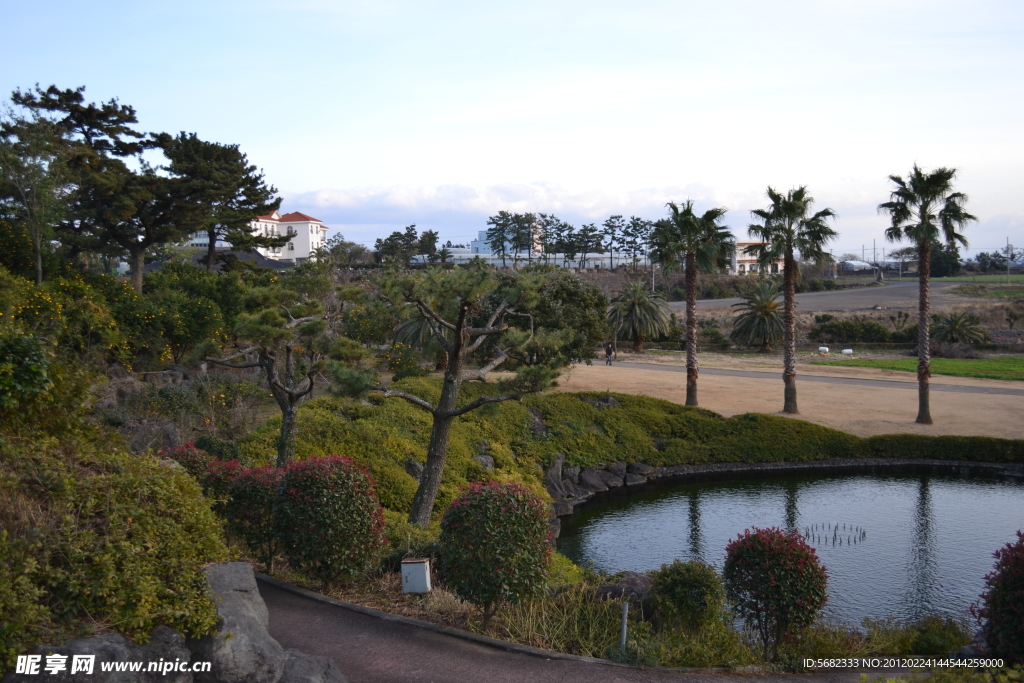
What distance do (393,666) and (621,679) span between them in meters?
2.39

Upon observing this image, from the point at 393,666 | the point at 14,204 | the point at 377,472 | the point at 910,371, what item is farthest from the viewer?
the point at 910,371

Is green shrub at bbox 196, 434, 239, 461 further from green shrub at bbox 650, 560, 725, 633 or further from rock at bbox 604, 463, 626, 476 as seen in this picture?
rock at bbox 604, 463, 626, 476

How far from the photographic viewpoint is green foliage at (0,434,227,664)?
225 inches

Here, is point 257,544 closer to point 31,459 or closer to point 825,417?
point 31,459

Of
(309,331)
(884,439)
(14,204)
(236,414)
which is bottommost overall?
(884,439)

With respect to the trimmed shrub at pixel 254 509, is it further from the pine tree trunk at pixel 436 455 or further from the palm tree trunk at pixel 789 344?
the palm tree trunk at pixel 789 344

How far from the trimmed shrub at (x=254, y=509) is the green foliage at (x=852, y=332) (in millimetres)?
58901

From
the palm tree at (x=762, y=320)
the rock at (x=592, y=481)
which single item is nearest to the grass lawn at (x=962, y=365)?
the palm tree at (x=762, y=320)

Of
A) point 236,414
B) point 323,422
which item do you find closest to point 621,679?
point 323,422

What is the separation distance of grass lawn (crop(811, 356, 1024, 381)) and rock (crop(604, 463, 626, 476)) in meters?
26.5

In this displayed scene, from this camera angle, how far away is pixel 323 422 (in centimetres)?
1995

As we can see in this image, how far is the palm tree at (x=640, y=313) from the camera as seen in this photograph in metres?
54.8

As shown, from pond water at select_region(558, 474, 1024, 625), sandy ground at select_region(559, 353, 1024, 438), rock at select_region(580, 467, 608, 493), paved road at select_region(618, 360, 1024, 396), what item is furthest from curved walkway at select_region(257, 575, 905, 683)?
paved road at select_region(618, 360, 1024, 396)

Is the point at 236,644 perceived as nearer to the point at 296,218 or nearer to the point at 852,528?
the point at 852,528
